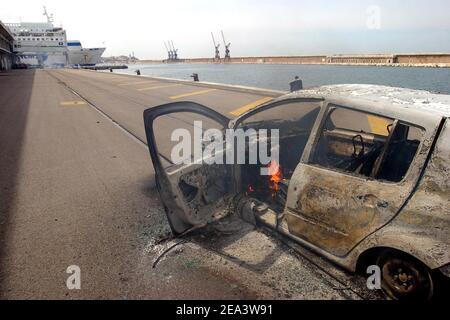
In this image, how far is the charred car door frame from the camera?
241cm

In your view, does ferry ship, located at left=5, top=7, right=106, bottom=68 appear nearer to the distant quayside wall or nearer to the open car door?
the distant quayside wall

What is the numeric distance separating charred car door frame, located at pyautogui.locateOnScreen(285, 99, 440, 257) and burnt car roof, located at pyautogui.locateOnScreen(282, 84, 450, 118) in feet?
0.28

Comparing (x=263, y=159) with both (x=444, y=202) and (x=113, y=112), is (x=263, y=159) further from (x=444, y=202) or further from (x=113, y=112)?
(x=113, y=112)

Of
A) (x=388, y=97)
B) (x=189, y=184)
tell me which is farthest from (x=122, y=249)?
(x=388, y=97)

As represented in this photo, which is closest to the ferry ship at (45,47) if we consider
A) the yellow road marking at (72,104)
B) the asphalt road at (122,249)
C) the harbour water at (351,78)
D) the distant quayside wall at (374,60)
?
the harbour water at (351,78)

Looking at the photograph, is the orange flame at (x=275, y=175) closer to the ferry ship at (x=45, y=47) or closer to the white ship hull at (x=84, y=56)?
the ferry ship at (x=45, y=47)

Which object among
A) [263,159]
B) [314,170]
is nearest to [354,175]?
[314,170]

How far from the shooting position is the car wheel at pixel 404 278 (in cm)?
242

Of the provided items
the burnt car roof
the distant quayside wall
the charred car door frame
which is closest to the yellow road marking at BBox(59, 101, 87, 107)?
the burnt car roof

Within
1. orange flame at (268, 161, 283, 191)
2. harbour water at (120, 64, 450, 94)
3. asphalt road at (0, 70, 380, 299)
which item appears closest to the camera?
asphalt road at (0, 70, 380, 299)

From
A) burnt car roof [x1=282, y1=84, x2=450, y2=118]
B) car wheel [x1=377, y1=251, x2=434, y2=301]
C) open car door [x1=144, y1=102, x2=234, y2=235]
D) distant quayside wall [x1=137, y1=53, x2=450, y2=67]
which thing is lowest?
car wheel [x1=377, y1=251, x2=434, y2=301]

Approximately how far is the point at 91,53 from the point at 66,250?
12796 cm

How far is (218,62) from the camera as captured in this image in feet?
518

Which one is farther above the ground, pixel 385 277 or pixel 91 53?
pixel 91 53
